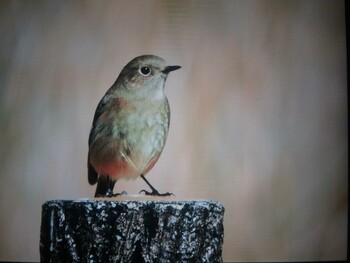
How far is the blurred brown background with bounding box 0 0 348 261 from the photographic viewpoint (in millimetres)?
1895

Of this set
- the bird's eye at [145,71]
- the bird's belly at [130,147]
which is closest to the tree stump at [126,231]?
the bird's belly at [130,147]

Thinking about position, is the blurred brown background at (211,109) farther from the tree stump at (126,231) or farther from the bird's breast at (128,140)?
the tree stump at (126,231)

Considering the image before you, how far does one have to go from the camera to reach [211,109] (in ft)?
6.44

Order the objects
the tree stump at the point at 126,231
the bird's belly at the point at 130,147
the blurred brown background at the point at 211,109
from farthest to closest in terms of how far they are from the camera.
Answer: the blurred brown background at the point at 211,109 < the bird's belly at the point at 130,147 < the tree stump at the point at 126,231

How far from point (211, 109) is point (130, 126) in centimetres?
34

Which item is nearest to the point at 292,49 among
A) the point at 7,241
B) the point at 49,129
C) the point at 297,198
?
the point at 297,198

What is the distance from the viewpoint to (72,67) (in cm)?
193

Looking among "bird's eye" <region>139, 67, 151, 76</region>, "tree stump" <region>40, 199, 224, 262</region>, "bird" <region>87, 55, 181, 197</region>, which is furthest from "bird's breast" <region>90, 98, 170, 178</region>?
"tree stump" <region>40, 199, 224, 262</region>

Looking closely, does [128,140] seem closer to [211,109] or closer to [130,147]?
[130,147]

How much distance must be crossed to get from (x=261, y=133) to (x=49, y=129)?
31.6 inches

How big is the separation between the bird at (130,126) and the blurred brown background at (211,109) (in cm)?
4

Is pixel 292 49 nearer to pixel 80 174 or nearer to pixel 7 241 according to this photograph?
pixel 80 174

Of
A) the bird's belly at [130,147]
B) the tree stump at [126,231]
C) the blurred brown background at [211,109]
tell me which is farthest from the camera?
the blurred brown background at [211,109]

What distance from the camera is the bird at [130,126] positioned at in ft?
5.90
